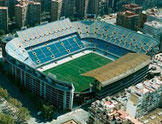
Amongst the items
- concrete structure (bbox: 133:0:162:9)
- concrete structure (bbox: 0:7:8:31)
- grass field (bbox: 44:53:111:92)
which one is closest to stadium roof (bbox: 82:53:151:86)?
grass field (bbox: 44:53:111:92)

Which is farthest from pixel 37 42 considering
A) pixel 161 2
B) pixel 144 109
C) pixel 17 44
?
pixel 161 2

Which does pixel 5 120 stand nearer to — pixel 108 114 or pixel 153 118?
pixel 108 114

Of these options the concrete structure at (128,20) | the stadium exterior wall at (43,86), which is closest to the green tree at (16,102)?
the stadium exterior wall at (43,86)

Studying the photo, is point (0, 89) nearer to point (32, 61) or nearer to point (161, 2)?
point (32, 61)

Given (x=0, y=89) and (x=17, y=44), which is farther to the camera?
(x=17, y=44)

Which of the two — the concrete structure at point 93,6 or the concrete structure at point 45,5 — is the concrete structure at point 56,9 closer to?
the concrete structure at point 45,5

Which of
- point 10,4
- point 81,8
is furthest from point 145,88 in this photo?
point 10,4

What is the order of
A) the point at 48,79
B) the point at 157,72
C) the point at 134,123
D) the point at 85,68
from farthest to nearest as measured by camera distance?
1. the point at 85,68
2. the point at 157,72
3. the point at 48,79
4. the point at 134,123

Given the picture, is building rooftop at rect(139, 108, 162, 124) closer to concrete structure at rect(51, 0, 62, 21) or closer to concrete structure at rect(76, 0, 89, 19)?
concrete structure at rect(51, 0, 62, 21)

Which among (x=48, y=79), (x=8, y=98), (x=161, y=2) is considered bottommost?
(x=8, y=98)
